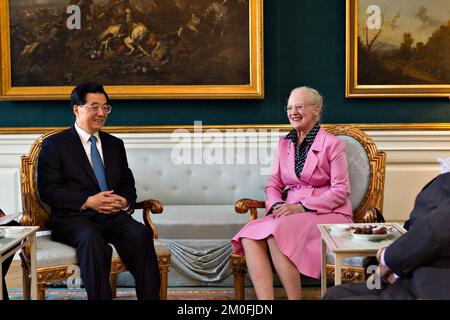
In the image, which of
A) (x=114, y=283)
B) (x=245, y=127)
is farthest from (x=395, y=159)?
(x=114, y=283)

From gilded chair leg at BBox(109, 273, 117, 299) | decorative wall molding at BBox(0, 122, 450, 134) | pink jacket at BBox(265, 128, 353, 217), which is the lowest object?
gilded chair leg at BBox(109, 273, 117, 299)

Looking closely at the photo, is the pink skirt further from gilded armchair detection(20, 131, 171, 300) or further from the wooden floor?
the wooden floor

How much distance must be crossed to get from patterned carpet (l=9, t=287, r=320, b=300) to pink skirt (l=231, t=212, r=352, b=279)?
0.63 m

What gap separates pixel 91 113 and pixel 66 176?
1.43 ft

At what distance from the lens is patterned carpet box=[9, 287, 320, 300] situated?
417 centimetres

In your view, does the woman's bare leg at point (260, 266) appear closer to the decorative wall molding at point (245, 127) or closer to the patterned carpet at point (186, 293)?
the patterned carpet at point (186, 293)

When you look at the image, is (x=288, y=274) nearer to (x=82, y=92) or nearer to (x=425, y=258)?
(x=425, y=258)

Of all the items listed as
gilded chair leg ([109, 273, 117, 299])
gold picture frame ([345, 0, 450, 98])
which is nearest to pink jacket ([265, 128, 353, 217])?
gilded chair leg ([109, 273, 117, 299])

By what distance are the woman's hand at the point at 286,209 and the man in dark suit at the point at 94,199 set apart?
2.69ft

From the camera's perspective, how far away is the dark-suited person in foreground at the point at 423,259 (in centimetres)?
201

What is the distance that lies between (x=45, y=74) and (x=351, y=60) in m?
2.68

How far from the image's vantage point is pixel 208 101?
5.21m

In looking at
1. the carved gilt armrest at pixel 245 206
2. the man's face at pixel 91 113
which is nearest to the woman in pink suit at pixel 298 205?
the carved gilt armrest at pixel 245 206
